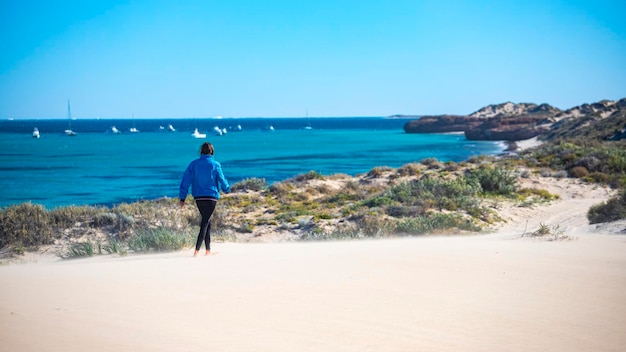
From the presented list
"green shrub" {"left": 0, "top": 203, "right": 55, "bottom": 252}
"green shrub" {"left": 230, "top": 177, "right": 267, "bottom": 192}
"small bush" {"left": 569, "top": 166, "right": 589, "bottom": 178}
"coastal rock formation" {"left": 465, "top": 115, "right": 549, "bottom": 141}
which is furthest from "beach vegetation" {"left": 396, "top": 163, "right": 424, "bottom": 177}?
"coastal rock formation" {"left": 465, "top": 115, "right": 549, "bottom": 141}

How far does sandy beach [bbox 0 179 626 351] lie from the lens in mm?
4602

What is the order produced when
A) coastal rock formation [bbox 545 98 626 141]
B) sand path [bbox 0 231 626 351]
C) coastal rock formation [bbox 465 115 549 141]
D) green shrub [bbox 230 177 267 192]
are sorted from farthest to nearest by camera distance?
coastal rock formation [bbox 465 115 549 141], coastal rock formation [bbox 545 98 626 141], green shrub [bbox 230 177 267 192], sand path [bbox 0 231 626 351]

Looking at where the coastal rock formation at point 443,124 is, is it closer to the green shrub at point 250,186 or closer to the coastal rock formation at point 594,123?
the coastal rock formation at point 594,123

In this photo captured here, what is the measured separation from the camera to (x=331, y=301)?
5711mm

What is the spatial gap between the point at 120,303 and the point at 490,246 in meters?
5.77

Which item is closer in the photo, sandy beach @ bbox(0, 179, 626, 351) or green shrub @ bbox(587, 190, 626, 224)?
sandy beach @ bbox(0, 179, 626, 351)

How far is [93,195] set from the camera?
30844 millimetres

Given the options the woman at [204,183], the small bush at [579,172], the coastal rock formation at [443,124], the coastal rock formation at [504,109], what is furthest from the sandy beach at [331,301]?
the coastal rock formation at [504,109]

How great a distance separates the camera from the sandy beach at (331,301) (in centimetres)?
460

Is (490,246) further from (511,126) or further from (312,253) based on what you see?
(511,126)

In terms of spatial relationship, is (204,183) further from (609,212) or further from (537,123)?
(537,123)

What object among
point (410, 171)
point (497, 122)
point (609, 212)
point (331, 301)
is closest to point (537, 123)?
point (497, 122)

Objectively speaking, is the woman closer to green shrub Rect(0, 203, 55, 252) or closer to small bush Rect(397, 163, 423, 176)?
green shrub Rect(0, 203, 55, 252)

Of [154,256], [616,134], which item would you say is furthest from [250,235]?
[616,134]
